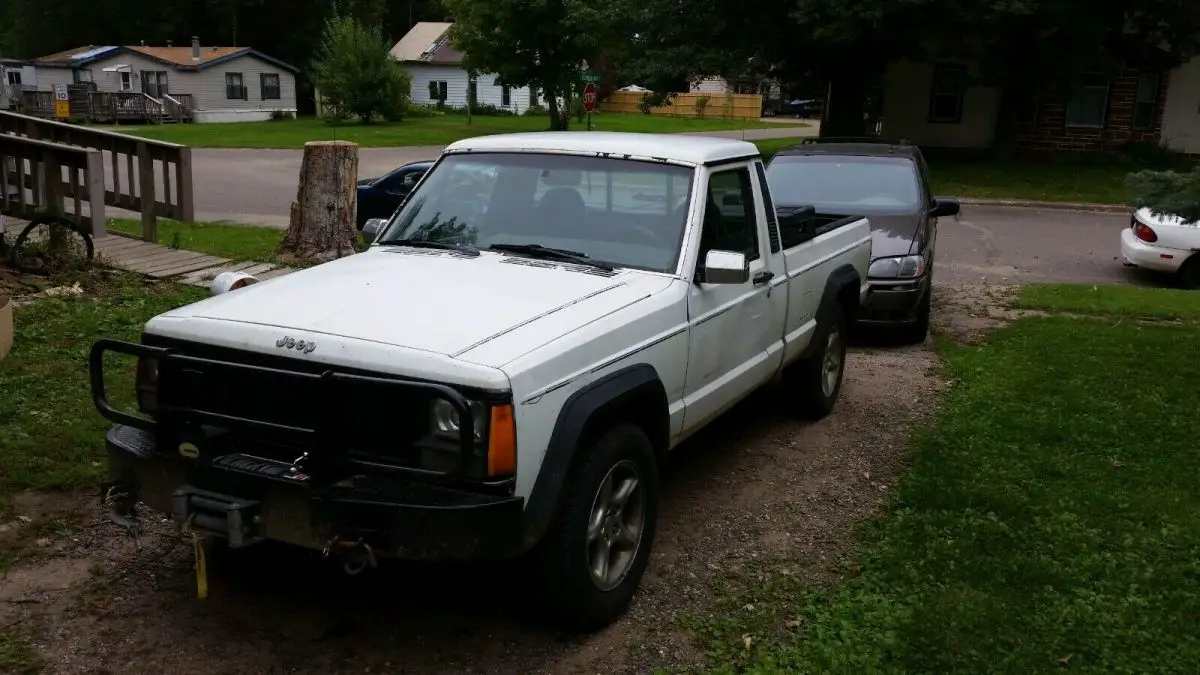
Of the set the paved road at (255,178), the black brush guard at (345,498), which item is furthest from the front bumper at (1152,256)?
the black brush guard at (345,498)

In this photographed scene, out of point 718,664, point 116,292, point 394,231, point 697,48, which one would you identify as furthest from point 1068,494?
point 697,48

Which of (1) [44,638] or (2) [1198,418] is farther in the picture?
(2) [1198,418]

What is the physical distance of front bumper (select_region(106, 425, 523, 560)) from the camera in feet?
10.9

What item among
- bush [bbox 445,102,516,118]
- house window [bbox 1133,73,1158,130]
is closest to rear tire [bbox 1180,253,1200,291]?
house window [bbox 1133,73,1158,130]

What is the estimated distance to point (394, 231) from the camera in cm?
509

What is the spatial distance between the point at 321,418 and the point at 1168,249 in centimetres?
1235

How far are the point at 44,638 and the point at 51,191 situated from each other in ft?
22.8

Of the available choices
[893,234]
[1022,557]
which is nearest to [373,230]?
[1022,557]

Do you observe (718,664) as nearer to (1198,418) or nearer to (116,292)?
(1198,418)

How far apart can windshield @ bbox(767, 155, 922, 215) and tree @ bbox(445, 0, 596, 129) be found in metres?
31.5

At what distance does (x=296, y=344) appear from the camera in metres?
3.50

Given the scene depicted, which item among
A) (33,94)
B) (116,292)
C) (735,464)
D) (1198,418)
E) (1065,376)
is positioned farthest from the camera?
(33,94)

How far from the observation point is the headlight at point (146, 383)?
3832 millimetres

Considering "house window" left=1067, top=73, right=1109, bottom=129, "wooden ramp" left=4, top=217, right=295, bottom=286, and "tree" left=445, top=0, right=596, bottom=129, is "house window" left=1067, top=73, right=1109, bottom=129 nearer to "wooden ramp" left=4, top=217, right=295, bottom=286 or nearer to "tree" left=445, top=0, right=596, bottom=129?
"tree" left=445, top=0, right=596, bottom=129
